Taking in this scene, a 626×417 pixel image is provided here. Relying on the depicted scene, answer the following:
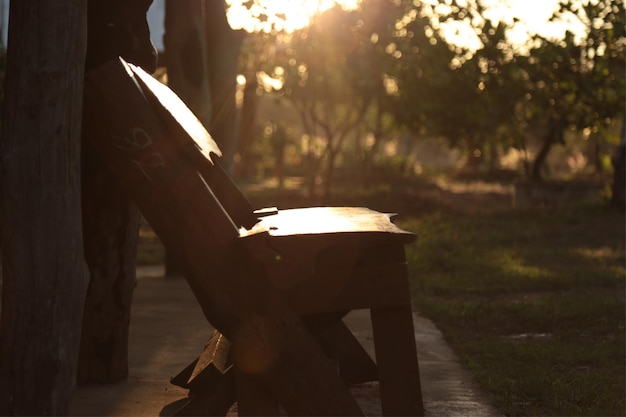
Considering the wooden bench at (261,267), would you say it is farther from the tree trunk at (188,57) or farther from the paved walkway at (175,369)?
the tree trunk at (188,57)

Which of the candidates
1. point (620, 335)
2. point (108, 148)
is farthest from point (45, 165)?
point (620, 335)

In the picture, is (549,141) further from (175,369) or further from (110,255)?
(110,255)

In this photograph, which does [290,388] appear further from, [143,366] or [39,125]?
[143,366]

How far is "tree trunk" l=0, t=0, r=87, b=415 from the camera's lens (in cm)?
400

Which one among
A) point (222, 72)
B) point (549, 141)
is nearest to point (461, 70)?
point (549, 141)

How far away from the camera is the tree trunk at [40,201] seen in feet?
13.1

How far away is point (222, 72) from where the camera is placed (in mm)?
10750

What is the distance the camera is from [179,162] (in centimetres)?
441

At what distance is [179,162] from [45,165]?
23.5 inches

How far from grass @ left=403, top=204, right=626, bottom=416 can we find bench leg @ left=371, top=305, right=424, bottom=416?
119cm

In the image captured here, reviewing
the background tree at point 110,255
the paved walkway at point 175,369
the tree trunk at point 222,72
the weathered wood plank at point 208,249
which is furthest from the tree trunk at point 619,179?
the weathered wood plank at point 208,249

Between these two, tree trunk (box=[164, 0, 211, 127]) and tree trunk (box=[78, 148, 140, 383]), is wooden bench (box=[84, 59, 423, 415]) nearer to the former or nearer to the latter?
tree trunk (box=[78, 148, 140, 383])

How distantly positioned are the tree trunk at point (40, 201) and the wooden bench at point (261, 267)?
0.40 metres

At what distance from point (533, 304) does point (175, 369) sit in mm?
3926
